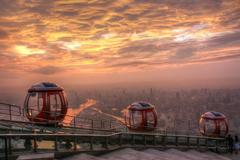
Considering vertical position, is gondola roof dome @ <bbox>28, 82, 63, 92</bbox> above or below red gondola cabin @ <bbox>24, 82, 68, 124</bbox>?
above

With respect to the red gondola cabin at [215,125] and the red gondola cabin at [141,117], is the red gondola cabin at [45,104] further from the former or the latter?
the red gondola cabin at [215,125]

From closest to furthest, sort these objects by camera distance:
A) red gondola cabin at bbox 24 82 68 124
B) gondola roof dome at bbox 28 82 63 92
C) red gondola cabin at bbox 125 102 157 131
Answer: red gondola cabin at bbox 24 82 68 124 → gondola roof dome at bbox 28 82 63 92 → red gondola cabin at bbox 125 102 157 131

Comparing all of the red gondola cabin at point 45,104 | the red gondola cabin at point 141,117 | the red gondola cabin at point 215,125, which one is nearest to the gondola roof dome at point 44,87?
the red gondola cabin at point 45,104

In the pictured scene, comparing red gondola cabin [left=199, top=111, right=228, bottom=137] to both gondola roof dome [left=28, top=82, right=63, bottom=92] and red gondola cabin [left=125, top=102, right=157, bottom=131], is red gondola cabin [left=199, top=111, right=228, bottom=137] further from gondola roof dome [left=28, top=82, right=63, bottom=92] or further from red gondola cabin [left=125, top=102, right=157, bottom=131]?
gondola roof dome [left=28, top=82, right=63, bottom=92]

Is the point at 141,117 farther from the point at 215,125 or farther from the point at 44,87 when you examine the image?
the point at 44,87

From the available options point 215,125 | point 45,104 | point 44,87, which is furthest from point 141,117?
point 44,87

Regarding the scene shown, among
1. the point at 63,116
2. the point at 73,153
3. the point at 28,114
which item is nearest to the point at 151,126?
the point at 63,116

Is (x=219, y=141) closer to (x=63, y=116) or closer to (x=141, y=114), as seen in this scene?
(x=141, y=114)

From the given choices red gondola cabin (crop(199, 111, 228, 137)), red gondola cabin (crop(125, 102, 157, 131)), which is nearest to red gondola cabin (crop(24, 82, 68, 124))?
red gondola cabin (crop(125, 102, 157, 131))
